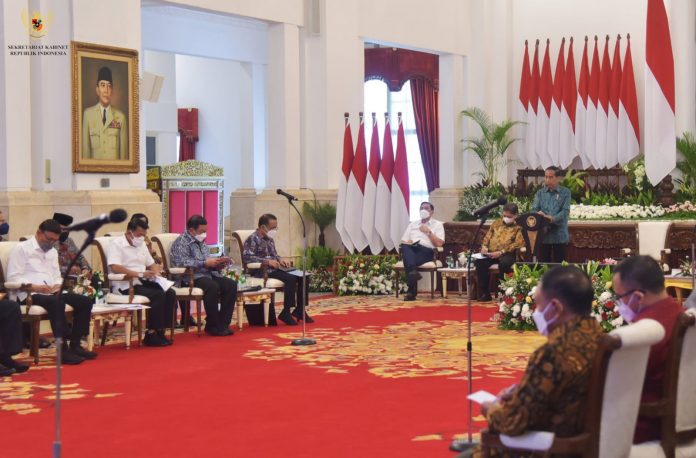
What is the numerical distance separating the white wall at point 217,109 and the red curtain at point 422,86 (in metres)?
3.23

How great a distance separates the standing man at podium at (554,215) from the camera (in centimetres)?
1434

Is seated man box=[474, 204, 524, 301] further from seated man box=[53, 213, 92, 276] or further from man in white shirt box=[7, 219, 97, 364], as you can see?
man in white shirt box=[7, 219, 97, 364]

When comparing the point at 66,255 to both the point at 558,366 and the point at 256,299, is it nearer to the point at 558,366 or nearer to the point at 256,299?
the point at 256,299

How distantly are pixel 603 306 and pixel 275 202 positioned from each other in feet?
24.1

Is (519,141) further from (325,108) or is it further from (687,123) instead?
(325,108)

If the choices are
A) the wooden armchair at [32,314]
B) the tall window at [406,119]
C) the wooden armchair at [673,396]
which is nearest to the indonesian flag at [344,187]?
the tall window at [406,119]

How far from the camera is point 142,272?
11.3 m

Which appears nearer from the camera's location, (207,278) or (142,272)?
(142,272)

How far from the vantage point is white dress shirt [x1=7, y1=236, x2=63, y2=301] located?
33.0 ft

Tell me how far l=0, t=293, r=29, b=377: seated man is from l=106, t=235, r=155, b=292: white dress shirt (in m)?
1.90

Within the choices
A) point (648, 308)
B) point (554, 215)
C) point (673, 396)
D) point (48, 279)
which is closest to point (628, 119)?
point (554, 215)

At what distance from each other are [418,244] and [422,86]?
7845mm

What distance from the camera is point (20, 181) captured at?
1309 centimetres

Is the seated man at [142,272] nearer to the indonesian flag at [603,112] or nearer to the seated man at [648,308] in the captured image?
the seated man at [648,308]
